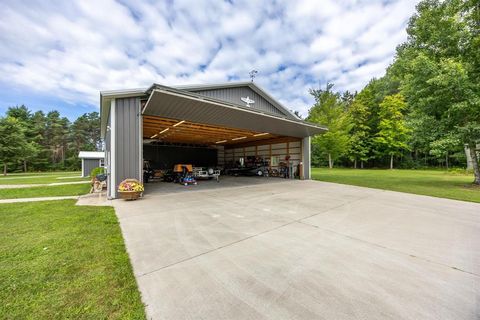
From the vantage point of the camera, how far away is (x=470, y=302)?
186 cm

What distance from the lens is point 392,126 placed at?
26.1 meters

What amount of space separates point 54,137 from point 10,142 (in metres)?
18.4

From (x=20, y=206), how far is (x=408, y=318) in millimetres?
9024

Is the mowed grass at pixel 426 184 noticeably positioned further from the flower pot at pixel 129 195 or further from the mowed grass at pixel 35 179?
the mowed grass at pixel 35 179

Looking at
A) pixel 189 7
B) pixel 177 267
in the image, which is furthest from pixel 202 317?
pixel 189 7

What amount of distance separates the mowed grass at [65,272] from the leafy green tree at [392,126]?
32.6 m

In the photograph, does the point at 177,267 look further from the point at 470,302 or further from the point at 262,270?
the point at 470,302

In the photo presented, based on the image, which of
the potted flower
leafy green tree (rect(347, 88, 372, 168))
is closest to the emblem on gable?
the potted flower

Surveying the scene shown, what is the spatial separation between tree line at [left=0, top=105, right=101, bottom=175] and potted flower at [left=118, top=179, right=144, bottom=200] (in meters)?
30.3

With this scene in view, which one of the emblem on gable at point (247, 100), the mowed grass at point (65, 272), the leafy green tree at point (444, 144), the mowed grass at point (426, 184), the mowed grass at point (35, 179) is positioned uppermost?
the emblem on gable at point (247, 100)

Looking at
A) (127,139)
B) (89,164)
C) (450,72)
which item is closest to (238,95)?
(127,139)

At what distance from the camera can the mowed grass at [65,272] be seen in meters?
1.71

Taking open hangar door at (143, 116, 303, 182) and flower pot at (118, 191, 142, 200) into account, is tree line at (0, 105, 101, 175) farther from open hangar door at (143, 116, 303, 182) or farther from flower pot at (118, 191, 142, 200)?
flower pot at (118, 191, 142, 200)

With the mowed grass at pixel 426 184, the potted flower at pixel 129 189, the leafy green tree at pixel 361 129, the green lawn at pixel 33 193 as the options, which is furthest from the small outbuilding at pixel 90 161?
the leafy green tree at pixel 361 129
